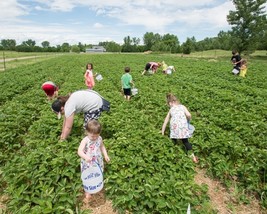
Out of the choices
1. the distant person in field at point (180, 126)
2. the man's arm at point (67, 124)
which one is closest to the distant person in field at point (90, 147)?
the man's arm at point (67, 124)

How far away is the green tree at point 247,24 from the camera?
150 ft

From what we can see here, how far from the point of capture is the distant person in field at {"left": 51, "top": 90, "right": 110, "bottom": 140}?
15.1 ft

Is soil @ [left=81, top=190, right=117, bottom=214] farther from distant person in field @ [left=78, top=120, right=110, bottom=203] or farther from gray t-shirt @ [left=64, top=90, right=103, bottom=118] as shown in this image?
gray t-shirt @ [left=64, top=90, right=103, bottom=118]

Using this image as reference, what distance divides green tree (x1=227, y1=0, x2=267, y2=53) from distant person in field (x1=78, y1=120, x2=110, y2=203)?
49.0 metres

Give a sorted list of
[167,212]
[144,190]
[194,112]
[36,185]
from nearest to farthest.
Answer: [167,212]
[144,190]
[36,185]
[194,112]

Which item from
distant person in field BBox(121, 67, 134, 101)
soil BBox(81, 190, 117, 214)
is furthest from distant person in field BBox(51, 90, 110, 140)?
distant person in field BBox(121, 67, 134, 101)

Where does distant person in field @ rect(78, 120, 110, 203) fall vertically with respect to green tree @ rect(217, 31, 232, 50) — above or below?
above

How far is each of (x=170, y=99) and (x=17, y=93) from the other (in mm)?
8929

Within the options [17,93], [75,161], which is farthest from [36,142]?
[17,93]

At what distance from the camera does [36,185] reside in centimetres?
377

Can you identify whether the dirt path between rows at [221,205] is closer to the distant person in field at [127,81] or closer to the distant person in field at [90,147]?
the distant person in field at [90,147]

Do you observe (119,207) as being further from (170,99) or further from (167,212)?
(170,99)

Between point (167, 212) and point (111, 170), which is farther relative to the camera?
point (111, 170)

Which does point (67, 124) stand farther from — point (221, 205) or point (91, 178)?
point (221, 205)
